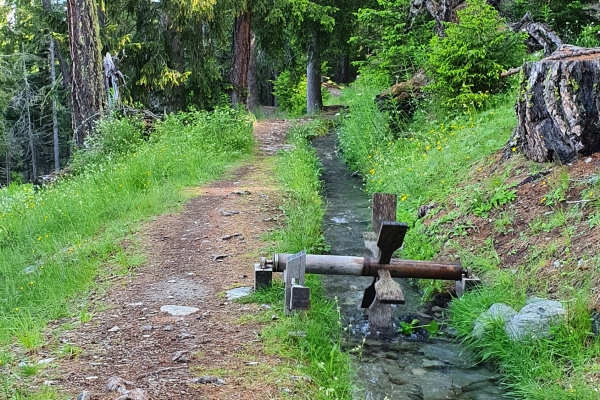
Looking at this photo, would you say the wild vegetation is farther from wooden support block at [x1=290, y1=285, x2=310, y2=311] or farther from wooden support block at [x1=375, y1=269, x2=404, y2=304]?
wooden support block at [x1=375, y1=269, x2=404, y2=304]

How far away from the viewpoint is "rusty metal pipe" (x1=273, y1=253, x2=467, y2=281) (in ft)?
17.0

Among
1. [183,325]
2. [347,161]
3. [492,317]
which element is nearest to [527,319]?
[492,317]

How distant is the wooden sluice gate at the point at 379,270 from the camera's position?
482cm

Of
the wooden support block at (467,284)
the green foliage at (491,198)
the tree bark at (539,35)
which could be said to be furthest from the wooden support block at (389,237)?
the tree bark at (539,35)

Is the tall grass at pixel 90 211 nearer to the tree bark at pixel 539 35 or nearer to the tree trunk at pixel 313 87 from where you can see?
the tree bark at pixel 539 35

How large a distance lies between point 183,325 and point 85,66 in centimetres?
881

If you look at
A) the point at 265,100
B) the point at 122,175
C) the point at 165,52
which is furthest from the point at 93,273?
the point at 265,100

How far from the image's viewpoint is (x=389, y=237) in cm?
494

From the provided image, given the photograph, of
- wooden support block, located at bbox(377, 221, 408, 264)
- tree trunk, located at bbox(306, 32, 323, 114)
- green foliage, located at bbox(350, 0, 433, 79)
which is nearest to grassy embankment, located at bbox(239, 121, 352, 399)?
wooden support block, located at bbox(377, 221, 408, 264)

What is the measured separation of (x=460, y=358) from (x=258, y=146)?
1013 centimetres

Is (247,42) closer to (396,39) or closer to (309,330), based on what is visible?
(396,39)

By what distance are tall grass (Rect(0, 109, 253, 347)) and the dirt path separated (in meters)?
0.48

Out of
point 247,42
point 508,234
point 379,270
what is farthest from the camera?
point 247,42

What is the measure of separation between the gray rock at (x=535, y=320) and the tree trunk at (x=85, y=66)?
998cm
